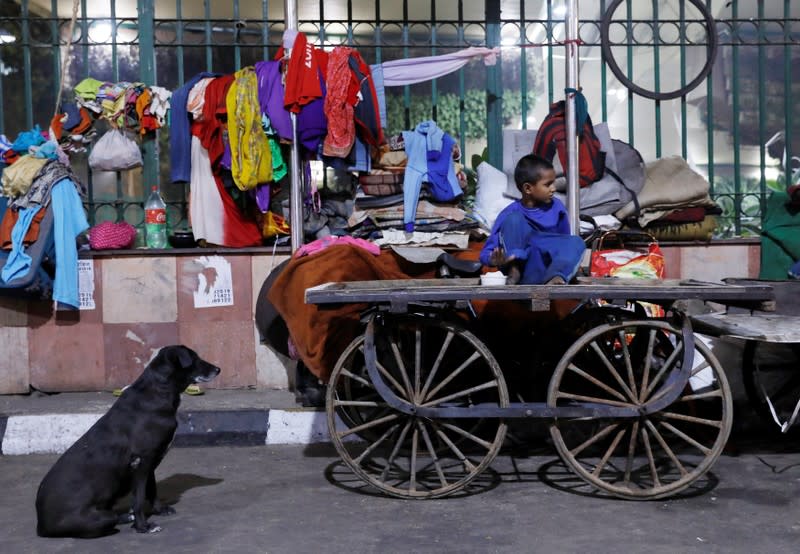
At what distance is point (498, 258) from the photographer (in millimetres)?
5695

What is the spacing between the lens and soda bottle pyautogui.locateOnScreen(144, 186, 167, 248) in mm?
7836

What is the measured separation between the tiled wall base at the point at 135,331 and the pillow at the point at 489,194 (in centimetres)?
167

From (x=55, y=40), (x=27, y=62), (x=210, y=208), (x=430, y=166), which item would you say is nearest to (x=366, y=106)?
(x=430, y=166)

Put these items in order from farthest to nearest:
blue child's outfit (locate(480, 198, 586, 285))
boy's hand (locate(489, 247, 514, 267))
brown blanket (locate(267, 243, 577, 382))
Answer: brown blanket (locate(267, 243, 577, 382)), boy's hand (locate(489, 247, 514, 267)), blue child's outfit (locate(480, 198, 586, 285))

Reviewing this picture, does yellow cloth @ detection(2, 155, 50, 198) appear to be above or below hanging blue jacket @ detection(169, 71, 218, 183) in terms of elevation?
below

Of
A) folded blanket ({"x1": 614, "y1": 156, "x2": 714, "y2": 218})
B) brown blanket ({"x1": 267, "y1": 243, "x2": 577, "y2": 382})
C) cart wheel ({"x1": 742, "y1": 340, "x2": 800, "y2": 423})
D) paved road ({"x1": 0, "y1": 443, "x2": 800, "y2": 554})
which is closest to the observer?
paved road ({"x1": 0, "y1": 443, "x2": 800, "y2": 554})

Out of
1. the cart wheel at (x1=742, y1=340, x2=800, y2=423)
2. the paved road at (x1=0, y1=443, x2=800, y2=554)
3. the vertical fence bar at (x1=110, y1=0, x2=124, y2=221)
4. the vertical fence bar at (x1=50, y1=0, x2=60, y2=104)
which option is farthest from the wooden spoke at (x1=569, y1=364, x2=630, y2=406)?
the vertical fence bar at (x1=50, y1=0, x2=60, y2=104)

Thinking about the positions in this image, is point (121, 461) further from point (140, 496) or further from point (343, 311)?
point (343, 311)

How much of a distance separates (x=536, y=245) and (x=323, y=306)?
144 centimetres

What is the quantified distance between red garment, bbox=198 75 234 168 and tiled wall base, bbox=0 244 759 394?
0.82 metres

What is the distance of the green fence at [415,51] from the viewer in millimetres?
8031

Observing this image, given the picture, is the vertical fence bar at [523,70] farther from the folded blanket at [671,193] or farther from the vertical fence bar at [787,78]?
the vertical fence bar at [787,78]

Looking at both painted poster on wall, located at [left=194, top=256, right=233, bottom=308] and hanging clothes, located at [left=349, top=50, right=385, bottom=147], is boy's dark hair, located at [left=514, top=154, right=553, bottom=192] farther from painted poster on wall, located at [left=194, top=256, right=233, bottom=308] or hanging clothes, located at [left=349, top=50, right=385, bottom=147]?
painted poster on wall, located at [left=194, top=256, right=233, bottom=308]

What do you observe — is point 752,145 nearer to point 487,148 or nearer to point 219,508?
point 487,148
